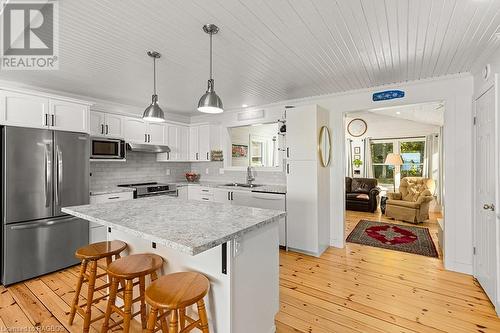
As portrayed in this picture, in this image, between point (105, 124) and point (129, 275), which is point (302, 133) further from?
point (105, 124)

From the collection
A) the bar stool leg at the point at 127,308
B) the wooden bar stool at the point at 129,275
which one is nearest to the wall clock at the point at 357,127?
the wooden bar stool at the point at 129,275

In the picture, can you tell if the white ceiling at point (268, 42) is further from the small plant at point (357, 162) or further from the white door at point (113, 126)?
the small plant at point (357, 162)

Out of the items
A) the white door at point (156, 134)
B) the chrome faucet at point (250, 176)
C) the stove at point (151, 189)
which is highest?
the white door at point (156, 134)

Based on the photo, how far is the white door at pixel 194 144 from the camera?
5.34 m

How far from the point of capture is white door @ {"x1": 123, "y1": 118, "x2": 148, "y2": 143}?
4.31 metres

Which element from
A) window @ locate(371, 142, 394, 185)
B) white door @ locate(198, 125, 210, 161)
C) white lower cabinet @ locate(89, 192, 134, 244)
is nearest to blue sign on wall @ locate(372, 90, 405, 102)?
white door @ locate(198, 125, 210, 161)

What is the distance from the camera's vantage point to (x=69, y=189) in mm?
3209

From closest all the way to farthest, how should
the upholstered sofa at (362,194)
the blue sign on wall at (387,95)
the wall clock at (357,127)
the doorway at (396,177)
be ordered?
the blue sign on wall at (387,95) < the doorway at (396,177) < the upholstered sofa at (362,194) < the wall clock at (357,127)

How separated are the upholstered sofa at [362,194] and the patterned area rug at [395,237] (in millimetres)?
1073

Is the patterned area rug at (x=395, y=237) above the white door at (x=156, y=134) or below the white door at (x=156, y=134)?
below

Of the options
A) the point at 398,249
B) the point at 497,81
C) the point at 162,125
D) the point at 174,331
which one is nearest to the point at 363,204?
the point at 398,249

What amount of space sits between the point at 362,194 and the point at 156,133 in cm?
535

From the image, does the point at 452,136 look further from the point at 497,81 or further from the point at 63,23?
the point at 63,23

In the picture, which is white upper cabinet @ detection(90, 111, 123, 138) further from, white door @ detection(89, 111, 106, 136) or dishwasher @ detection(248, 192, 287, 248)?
dishwasher @ detection(248, 192, 287, 248)
